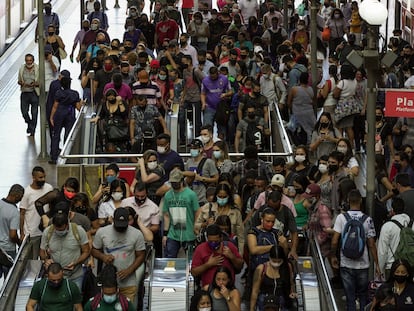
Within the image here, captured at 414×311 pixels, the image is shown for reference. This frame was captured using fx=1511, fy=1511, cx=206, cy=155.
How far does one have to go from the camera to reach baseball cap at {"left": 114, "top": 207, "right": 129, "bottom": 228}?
627 inches

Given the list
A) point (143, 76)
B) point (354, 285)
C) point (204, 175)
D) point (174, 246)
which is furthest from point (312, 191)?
point (143, 76)

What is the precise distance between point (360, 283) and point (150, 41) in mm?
17100

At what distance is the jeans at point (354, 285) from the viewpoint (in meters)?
17.1

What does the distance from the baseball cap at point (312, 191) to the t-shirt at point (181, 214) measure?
1.44 metres

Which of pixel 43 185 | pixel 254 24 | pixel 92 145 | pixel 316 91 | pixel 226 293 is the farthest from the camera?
pixel 254 24

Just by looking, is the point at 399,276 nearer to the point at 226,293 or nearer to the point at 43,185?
the point at 226,293

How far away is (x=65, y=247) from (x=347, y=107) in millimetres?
9813

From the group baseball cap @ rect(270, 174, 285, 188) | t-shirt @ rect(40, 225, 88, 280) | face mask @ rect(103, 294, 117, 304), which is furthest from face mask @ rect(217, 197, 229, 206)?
face mask @ rect(103, 294, 117, 304)

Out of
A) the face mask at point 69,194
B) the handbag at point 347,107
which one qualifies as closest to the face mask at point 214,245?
the face mask at point 69,194

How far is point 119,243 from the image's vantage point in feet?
52.8

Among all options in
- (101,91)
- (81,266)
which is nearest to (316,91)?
(101,91)

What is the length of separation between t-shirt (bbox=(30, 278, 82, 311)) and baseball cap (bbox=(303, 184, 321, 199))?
3993mm

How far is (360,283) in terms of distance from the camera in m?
17.1

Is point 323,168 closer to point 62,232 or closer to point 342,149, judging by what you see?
point 342,149
